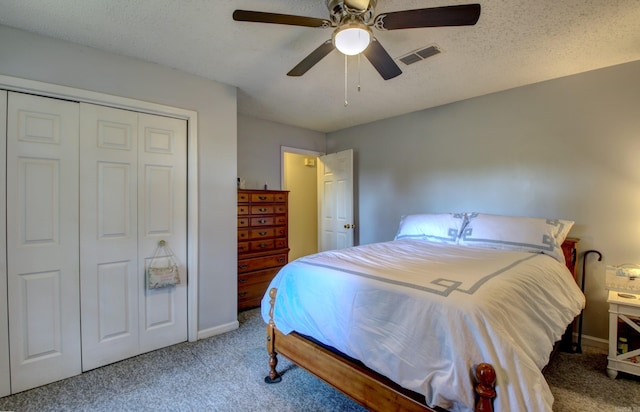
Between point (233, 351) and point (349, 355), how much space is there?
133 cm

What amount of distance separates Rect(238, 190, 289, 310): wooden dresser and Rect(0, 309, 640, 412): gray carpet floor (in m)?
1.06

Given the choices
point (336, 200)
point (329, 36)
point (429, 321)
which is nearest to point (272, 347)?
point (429, 321)

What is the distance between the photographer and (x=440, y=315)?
124cm

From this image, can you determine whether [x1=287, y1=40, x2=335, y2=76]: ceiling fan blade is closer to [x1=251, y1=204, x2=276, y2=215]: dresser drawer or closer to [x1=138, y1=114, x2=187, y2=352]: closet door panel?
[x1=138, y1=114, x2=187, y2=352]: closet door panel

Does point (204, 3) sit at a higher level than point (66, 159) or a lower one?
higher

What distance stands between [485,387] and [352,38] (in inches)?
65.0

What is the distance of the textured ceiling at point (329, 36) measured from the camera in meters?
1.73

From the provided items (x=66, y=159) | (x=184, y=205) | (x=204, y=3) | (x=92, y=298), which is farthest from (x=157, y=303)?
(x=204, y=3)

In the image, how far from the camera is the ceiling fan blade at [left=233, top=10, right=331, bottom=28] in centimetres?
139

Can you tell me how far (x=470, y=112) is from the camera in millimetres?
3252

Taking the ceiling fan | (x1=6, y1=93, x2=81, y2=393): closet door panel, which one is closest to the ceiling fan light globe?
the ceiling fan

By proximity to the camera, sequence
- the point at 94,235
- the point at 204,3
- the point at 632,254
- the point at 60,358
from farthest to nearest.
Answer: the point at 632,254 → the point at 94,235 → the point at 60,358 → the point at 204,3

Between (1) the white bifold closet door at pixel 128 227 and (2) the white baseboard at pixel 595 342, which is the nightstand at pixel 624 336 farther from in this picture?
(1) the white bifold closet door at pixel 128 227

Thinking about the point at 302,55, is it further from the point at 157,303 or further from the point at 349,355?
the point at 157,303
